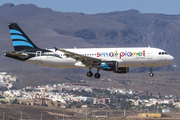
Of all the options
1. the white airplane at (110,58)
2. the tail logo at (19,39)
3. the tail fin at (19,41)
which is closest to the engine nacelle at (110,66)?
the white airplane at (110,58)

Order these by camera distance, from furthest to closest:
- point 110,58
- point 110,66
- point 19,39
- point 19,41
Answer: point 19,39 < point 19,41 < point 110,58 < point 110,66

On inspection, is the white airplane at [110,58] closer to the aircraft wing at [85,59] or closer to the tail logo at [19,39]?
the aircraft wing at [85,59]

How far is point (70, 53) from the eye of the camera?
66375 mm

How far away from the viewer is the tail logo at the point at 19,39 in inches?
2990

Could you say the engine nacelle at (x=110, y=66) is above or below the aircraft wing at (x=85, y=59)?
below

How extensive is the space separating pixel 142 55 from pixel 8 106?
Answer: 12009 centimetres

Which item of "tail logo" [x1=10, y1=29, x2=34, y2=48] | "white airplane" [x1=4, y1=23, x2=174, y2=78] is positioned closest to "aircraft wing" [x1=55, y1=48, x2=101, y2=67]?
"white airplane" [x1=4, y1=23, x2=174, y2=78]

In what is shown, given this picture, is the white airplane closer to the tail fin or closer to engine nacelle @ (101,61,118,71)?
engine nacelle @ (101,61,118,71)

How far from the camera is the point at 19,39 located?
252 ft

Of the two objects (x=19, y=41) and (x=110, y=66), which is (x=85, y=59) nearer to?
(x=110, y=66)

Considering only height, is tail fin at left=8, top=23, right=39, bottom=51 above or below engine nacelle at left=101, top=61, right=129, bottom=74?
above

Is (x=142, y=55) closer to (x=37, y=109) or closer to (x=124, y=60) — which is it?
(x=124, y=60)

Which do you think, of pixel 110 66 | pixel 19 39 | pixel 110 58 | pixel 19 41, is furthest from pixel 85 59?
pixel 19 39

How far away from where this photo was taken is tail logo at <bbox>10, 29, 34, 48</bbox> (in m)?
75.9
